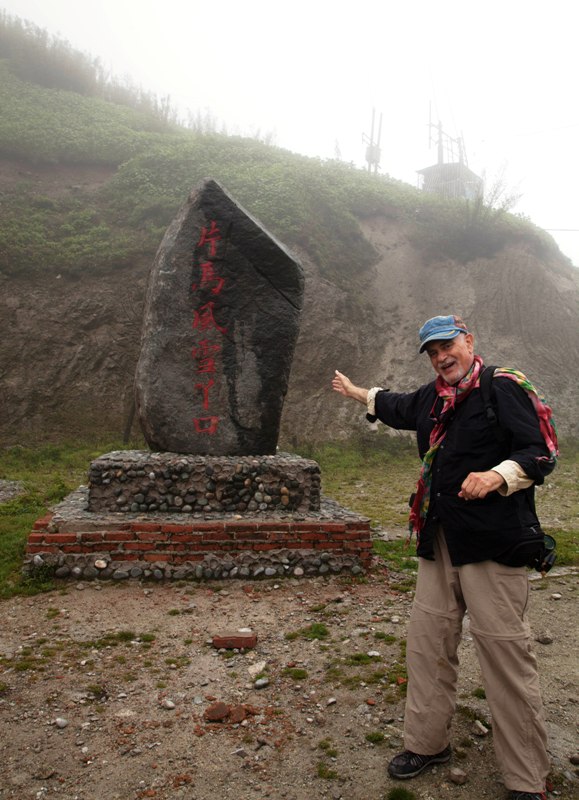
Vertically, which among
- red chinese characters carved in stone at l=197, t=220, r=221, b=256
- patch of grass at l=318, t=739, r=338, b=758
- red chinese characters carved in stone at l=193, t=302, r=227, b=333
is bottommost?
patch of grass at l=318, t=739, r=338, b=758

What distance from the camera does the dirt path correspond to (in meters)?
2.59

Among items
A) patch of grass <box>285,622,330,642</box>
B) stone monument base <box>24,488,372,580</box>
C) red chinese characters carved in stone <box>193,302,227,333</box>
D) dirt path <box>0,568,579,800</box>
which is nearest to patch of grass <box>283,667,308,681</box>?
dirt path <box>0,568,579,800</box>

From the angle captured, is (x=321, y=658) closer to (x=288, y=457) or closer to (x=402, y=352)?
(x=288, y=457)

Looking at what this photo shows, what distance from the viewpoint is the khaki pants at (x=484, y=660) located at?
7.75ft

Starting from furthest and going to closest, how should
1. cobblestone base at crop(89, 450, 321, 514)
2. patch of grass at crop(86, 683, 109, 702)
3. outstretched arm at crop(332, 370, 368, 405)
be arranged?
cobblestone base at crop(89, 450, 321, 514)
outstretched arm at crop(332, 370, 368, 405)
patch of grass at crop(86, 683, 109, 702)

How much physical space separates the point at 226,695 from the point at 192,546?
2.01 m

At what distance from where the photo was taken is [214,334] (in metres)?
6.35

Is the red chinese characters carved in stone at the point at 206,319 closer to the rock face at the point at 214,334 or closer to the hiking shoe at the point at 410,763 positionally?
the rock face at the point at 214,334

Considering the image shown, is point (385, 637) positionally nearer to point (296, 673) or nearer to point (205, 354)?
point (296, 673)

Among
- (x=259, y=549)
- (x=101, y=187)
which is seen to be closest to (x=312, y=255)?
(x=101, y=187)

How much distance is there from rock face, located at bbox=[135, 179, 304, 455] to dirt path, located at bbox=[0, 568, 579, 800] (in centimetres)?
185

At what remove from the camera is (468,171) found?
29031 millimetres

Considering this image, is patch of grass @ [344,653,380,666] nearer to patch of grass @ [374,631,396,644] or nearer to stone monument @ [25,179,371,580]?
patch of grass @ [374,631,396,644]

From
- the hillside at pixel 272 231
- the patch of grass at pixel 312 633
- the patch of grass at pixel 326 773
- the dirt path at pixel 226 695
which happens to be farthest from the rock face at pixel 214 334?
the hillside at pixel 272 231
